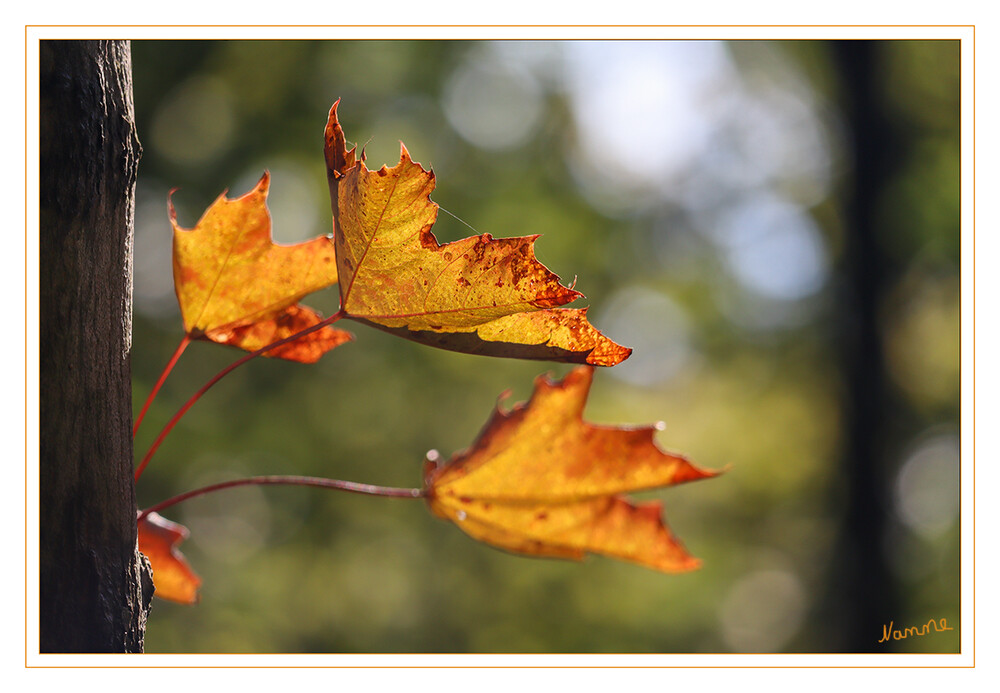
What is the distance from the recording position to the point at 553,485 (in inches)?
30.4

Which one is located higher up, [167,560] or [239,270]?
[239,270]

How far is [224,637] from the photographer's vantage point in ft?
16.8

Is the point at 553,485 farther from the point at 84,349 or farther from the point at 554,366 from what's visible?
the point at 554,366

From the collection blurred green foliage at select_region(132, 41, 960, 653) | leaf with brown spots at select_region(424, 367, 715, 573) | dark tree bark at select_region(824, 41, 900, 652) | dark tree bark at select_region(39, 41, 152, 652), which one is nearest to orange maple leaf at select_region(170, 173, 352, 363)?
dark tree bark at select_region(39, 41, 152, 652)

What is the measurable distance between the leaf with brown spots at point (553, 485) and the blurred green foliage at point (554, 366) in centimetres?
417

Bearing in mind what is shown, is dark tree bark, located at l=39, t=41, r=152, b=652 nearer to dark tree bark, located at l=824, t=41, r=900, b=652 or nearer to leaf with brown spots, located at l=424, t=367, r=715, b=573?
leaf with brown spots, located at l=424, t=367, r=715, b=573

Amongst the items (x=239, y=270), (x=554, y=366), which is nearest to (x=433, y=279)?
(x=239, y=270)

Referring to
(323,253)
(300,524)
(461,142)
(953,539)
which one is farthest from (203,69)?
(953,539)

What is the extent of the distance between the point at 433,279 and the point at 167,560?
0.60 metres

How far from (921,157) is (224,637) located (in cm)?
646

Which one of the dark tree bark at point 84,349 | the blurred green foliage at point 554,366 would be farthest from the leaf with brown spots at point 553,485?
the blurred green foliage at point 554,366

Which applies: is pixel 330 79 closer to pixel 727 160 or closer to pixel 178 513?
pixel 727 160
